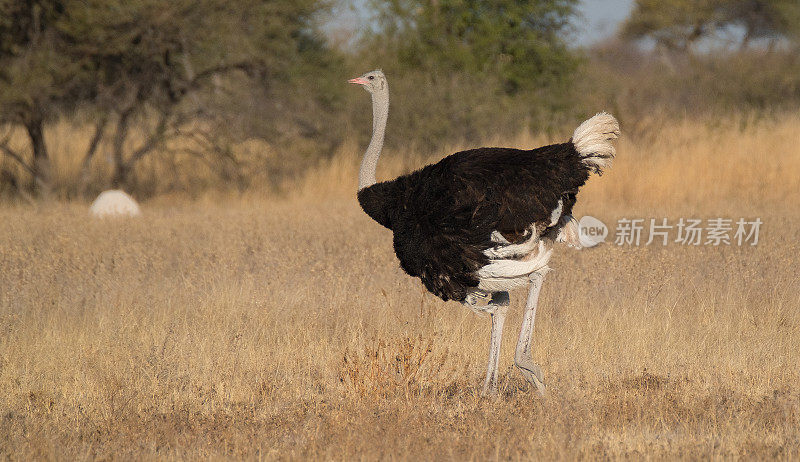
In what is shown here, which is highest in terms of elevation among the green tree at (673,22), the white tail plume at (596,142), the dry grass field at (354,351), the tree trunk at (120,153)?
the green tree at (673,22)

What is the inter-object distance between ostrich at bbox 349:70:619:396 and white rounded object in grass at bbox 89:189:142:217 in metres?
7.16

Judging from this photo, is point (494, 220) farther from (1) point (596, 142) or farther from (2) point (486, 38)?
(2) point (486, 38)

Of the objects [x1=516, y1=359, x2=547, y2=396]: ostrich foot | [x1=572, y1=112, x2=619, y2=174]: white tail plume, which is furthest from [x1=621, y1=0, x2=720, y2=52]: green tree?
[x1=516, y1=359, x2=547, y2=396]: ostrich foot

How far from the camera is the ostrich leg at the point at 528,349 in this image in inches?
191

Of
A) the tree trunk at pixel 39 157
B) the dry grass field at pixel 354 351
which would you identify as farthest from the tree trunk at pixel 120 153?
the dry grass field at pixel 354 351

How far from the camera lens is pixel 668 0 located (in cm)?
3669

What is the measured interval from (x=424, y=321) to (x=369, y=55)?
13.4 meters

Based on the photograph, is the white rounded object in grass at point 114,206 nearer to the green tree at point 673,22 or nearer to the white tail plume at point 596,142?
the white tail plume at point 596,142

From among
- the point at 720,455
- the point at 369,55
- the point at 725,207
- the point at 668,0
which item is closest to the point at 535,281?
the point at 720,455

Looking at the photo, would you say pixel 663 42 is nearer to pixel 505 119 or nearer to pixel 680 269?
pixel 505 119

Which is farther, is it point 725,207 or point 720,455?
point 725,207

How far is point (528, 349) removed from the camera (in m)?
4.92

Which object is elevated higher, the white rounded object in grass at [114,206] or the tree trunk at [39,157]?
the tree trunk at [39,157]

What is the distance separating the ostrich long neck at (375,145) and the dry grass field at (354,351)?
29.3 inches
